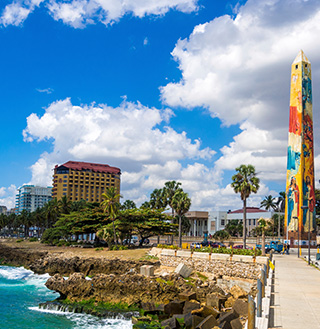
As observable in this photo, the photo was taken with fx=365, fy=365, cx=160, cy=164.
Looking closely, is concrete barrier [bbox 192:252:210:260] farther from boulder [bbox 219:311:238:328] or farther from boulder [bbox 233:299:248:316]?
boulder [bbox 219:311:238:328]

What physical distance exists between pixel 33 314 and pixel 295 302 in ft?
58.5

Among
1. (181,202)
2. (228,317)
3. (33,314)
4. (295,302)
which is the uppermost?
(181,202)

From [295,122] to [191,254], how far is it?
38987 mm

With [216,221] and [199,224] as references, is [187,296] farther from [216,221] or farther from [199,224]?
[199,224]

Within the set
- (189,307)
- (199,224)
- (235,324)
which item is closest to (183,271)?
(189,307)

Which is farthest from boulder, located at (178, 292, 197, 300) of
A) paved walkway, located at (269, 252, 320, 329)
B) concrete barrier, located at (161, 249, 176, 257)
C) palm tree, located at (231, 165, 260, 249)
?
palm tree, located at (231, 165, 260, 249)

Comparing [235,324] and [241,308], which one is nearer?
[235,324]

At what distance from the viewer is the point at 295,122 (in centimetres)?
6488

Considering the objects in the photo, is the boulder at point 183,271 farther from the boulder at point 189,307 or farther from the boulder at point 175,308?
the boulder at point 189,307

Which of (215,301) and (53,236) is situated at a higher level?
(215,301)

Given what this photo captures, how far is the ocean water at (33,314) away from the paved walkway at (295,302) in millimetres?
9266

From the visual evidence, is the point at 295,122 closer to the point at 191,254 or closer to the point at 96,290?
the point at 191,254

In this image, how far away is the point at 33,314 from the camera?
990 inches

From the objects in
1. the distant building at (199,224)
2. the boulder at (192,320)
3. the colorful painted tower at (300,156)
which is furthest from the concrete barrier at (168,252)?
the distant building at (199,224)
